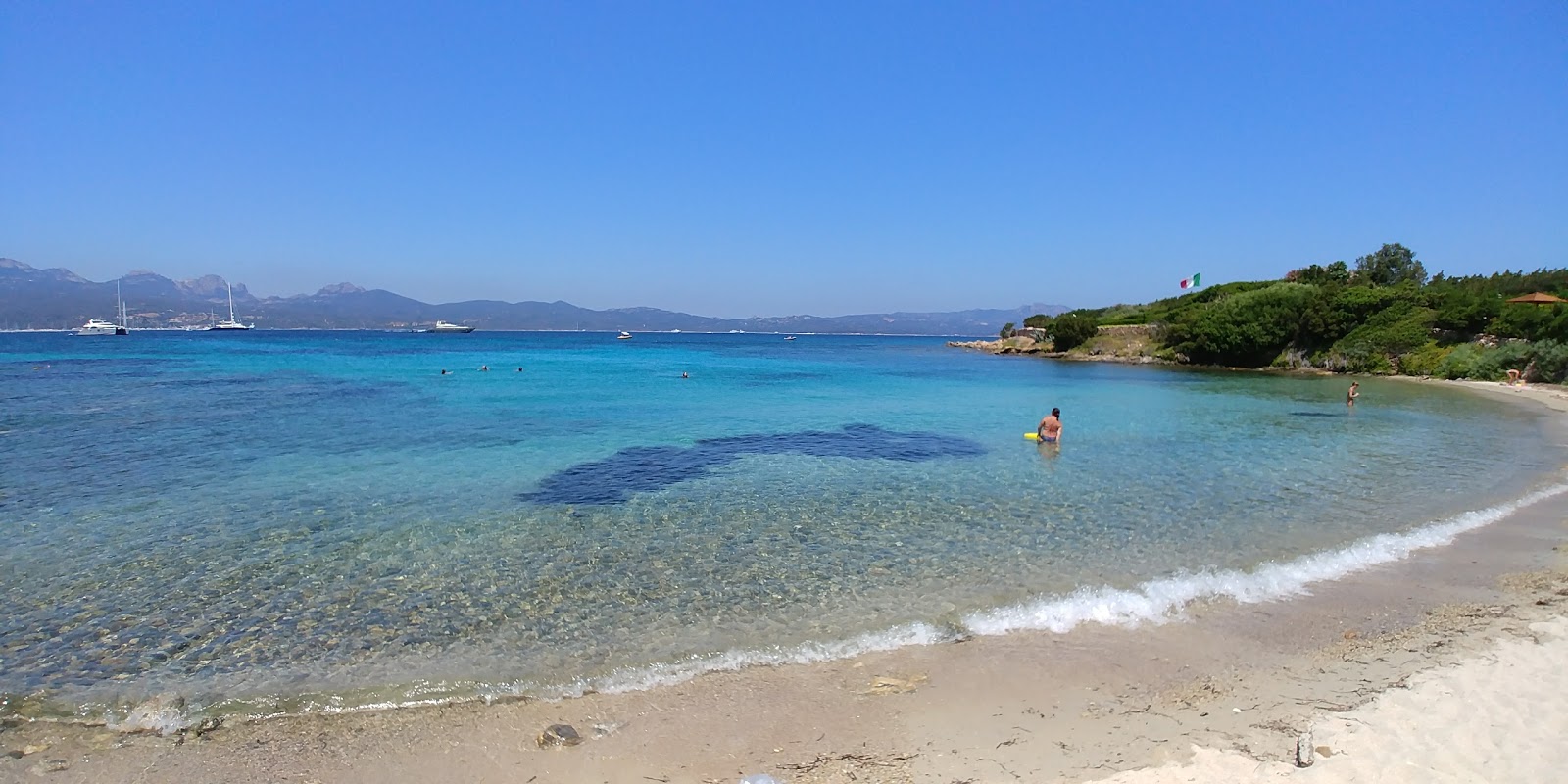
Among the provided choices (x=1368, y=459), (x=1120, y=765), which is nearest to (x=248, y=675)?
(x=1120, y=765)

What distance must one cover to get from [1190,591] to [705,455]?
37.5 feet

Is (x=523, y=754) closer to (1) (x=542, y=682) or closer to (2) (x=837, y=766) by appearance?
(1) (x=542, y=682)

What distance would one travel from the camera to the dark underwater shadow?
46.4ft

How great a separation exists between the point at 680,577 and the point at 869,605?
2441 millimetres

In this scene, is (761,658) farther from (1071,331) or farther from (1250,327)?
(1071,331)

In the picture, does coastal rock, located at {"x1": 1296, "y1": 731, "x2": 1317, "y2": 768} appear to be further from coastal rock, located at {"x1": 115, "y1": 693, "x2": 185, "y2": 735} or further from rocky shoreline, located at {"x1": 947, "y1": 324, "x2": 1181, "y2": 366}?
rocky shoreline, located at {"x1": 947, "y1": 324, "x2": 1181, "y2": 366}

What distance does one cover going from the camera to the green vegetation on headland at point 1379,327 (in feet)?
137

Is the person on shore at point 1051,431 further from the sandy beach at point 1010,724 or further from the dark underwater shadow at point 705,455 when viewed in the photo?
the sandy beach at point 1010,724

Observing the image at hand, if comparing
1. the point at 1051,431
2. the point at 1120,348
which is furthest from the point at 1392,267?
the point at 1051,431

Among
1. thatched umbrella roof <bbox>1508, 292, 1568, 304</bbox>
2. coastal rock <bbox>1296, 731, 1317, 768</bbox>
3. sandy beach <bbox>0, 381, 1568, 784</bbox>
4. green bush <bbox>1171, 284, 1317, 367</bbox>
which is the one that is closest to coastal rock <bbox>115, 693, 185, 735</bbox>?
sandy beach <bbox>0, 381, 1568, 784</bbox>

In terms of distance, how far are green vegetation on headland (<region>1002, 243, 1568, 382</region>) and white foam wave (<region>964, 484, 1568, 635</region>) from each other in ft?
128

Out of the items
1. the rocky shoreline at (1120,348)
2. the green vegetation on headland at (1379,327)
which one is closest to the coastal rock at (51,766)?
the green vegetation on headland at (1379,327)

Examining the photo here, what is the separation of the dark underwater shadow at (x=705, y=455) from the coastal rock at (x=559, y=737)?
7.45 m

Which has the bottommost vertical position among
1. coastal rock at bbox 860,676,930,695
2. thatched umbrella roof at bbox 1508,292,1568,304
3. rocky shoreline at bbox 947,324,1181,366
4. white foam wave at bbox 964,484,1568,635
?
coastal rock at bbox 860,676,930,695
